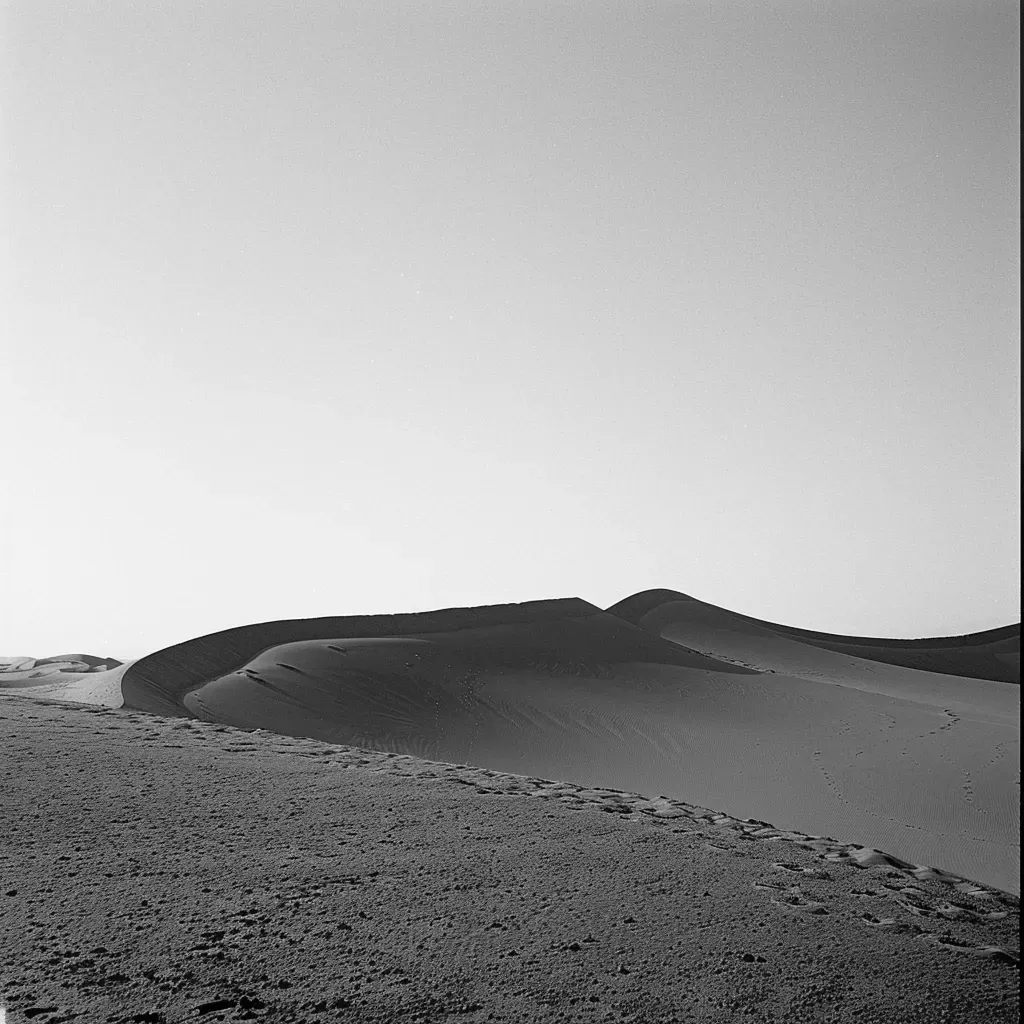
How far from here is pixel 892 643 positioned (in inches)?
1538

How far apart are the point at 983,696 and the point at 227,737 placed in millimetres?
20511

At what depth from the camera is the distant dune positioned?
1196 centimetres

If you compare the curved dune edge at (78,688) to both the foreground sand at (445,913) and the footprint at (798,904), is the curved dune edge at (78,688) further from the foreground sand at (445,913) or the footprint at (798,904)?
the footprint at (798,904)

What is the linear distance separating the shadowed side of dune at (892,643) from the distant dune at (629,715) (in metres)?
7.32

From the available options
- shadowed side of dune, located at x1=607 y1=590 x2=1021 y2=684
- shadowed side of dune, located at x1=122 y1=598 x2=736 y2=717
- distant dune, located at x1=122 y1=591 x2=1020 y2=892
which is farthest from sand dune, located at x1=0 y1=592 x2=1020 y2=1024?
shadowed side of dune, located at x1=607 y1=590 x2=1021 y2=684

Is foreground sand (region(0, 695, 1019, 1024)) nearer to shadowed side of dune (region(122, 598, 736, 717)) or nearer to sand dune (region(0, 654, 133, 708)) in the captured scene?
sand dune (region(0, 654, 133, 708))

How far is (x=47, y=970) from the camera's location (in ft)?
12.5

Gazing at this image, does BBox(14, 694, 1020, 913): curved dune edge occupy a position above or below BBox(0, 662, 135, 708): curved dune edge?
below

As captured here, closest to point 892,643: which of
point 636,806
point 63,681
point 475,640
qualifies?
point 475,640

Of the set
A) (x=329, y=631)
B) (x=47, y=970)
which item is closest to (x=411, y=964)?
(x=47, y=970)

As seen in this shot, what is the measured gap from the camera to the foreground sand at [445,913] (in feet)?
11.9

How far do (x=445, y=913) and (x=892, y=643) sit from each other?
38.4 metres

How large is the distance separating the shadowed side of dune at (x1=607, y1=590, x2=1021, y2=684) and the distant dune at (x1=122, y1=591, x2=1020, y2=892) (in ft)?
24.0

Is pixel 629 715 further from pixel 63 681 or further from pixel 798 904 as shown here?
pixel 798 904
